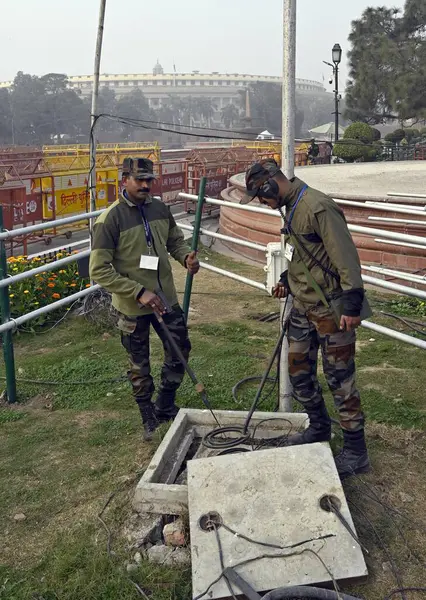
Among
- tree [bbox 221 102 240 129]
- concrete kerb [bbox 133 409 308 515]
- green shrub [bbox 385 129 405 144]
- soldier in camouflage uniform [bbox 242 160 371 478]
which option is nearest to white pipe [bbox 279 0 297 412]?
soldier in camouflage uniform [bbox 242 160 371 478]

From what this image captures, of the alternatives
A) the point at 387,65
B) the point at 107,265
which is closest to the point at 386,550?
the point at 107,265

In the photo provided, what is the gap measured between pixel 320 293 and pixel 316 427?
0.80 meters

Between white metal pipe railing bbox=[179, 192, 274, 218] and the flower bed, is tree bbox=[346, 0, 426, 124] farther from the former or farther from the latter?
white metal pipe railing bbox=[179, 192, 274, 218]

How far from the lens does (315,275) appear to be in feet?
10.2

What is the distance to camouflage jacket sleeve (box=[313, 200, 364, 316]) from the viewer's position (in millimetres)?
2914

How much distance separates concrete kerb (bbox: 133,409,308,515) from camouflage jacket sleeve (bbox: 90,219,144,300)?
0.81m

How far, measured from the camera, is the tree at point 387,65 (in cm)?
3341

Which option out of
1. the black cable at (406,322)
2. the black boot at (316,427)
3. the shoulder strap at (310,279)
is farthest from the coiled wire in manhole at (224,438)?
the black cable at (406,322)

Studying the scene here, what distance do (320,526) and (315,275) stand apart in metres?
1.19

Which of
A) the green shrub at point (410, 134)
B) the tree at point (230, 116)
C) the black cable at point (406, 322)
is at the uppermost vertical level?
the tree at point (230, 116)

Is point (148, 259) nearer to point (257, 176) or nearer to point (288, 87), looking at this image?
point (257, 176)

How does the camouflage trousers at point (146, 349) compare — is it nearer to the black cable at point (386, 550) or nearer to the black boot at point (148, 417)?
the black boot at point (148, 417)

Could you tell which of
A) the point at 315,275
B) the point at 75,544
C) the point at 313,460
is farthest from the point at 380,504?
the point at 75,544

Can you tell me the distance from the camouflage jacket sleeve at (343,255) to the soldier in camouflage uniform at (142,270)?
41.3 inches
